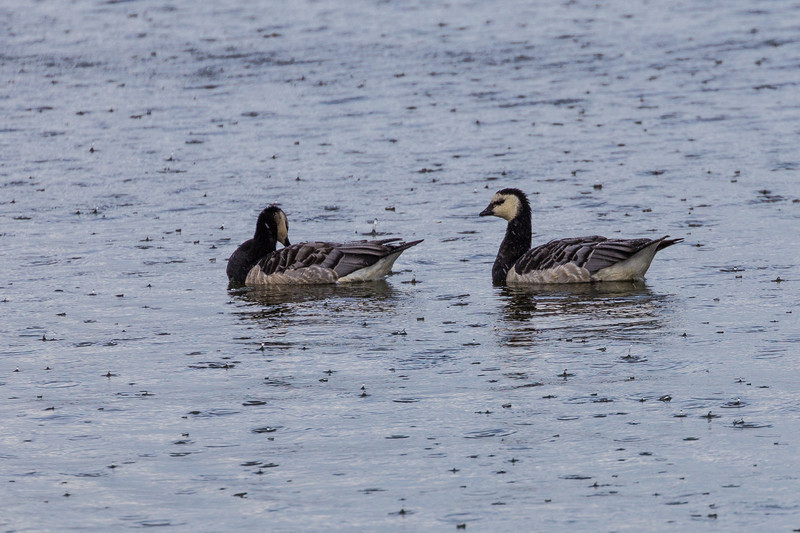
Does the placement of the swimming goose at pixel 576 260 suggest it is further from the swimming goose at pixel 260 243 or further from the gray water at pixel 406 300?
the swimming goose at pixel 260 243

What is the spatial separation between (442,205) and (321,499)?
12742mm

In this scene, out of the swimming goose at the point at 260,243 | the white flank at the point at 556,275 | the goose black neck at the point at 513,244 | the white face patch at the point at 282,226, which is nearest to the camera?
the white flank at the point at 556,275

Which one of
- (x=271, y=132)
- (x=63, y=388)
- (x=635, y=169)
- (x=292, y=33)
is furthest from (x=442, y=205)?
(x=292, y=33)

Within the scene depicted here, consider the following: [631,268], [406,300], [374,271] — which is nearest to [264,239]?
Result: [374,271]

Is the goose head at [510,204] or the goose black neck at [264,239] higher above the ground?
the goose head at [510,204]

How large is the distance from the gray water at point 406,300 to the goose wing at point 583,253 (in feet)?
1.27

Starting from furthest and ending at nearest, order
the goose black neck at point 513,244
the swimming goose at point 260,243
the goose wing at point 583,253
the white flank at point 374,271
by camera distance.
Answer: the swimming goose at point 260,243 → the white flank at point 374,271 → the goose black neck at point 513,244 → the goose wing at point 583,253

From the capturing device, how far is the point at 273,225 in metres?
19.2

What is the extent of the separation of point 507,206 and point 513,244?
2.29 ft

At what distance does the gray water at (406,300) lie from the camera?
10344 millimetres

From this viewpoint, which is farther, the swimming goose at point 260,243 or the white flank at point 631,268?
the swimming goose at point 260,243

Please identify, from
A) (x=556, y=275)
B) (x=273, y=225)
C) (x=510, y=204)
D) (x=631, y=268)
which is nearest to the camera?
(x=631, y=268)

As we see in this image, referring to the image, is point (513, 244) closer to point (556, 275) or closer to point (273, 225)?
point (556, 275)

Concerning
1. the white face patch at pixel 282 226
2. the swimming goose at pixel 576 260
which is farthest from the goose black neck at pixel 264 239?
the swimming goose at pixel 576 260
